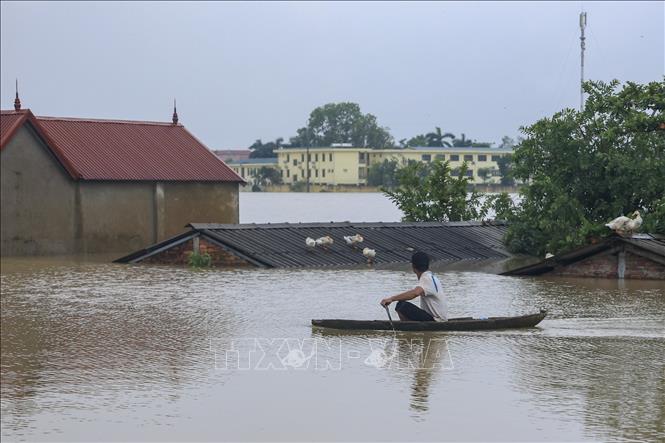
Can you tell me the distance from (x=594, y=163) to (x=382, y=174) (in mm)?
117114

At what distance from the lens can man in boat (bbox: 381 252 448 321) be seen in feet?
58.9

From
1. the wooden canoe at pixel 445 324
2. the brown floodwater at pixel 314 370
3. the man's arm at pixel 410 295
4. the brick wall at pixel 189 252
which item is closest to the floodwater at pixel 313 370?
the brown floodwater at pixel 314 370

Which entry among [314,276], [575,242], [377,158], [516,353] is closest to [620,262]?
[575,242]

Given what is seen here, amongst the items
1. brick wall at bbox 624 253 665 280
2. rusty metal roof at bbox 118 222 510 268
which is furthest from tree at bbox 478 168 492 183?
brick wall at bbox 624 253 665 280

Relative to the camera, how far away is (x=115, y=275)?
102ft

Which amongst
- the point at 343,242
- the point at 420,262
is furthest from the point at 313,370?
the point at 343,242

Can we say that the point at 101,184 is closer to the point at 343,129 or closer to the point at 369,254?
the point at 369,254

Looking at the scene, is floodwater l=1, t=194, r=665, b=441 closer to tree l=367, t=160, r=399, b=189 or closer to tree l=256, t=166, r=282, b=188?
tree l=367, t=160, r=399, b=189

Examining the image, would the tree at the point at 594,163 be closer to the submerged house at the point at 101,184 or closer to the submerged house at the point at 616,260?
the submerged house at the point at 616,260

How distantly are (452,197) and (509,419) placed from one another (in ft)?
106

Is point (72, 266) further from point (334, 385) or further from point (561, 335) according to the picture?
point (334, 385)

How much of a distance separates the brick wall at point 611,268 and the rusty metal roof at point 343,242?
20.0ft

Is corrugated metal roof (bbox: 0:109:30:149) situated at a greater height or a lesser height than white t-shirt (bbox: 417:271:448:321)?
greater

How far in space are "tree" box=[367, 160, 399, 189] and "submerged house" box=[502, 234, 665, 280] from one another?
377 ft
